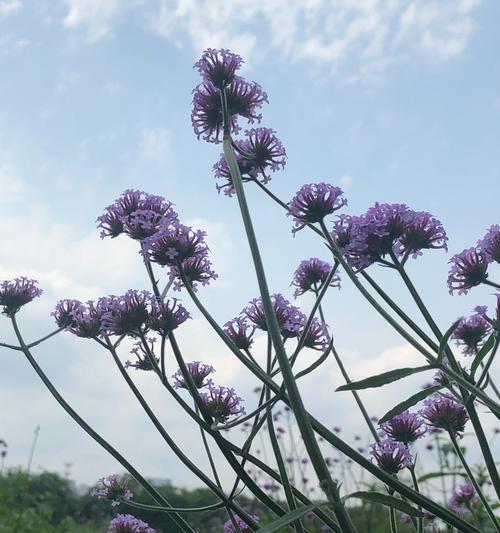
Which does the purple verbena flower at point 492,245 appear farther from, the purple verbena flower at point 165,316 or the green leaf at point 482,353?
the purple verbena flower at point 165,316

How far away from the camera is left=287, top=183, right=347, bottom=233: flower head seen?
293 centimetres

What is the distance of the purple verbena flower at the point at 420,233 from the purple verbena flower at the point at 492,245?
158 mm

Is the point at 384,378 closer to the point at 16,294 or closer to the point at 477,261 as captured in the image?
the point at 477,261

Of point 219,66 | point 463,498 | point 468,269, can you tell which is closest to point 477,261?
point 468,269

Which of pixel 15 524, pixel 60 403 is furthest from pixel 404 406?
pixel 15 524

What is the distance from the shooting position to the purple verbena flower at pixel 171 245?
291 centimetres

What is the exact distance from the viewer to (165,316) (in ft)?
9.37

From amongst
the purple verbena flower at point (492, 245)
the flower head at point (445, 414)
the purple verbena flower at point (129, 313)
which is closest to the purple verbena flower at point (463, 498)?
the flower head at point (445, 414)

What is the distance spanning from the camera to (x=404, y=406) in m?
2.43

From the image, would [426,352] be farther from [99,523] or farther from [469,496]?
[99,523]

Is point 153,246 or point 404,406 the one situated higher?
point 153,246

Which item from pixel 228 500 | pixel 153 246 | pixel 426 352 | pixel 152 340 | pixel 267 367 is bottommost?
pixel 228 500

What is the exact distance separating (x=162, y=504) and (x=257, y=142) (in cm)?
168

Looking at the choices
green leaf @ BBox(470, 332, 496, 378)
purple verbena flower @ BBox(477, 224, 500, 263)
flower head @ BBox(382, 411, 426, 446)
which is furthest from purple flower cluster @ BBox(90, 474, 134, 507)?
purple verbena flower @ BBox(477, 224, 500, 263)
